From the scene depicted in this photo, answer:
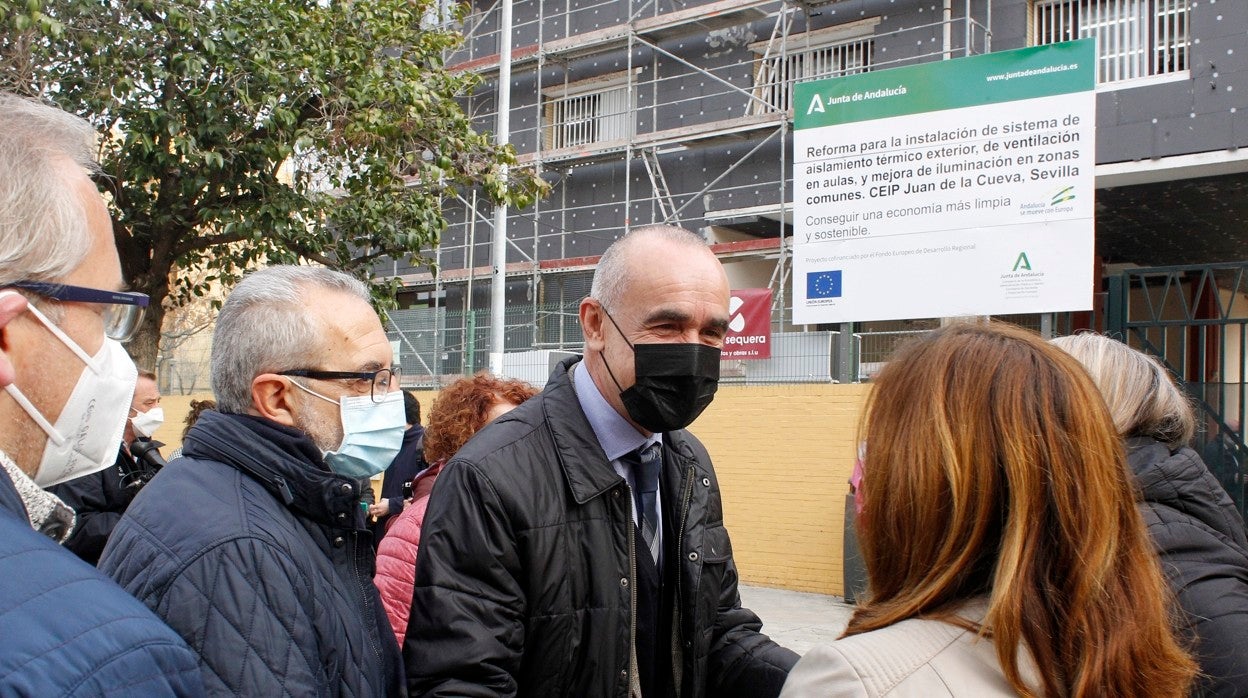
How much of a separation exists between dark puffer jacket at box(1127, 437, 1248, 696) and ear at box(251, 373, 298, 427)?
1912mm

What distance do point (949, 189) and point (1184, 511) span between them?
8.30m

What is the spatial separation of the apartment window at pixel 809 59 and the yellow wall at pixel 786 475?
22.1ft

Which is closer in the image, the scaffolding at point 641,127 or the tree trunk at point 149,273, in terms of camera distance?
the tree trunk at point 149,273

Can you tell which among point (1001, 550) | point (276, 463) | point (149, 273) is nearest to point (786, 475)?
point (149, 273)

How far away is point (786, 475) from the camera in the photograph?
1137 cm

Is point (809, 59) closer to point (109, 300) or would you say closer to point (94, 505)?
point (94, 505)

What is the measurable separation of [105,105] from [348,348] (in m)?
7.61

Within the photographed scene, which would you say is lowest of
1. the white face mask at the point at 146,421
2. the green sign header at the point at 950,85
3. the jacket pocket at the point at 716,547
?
the jacket pocket at the point at 716,547

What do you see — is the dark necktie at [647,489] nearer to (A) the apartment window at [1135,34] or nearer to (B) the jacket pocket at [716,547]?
(B) the jacket pocket at [716,547]

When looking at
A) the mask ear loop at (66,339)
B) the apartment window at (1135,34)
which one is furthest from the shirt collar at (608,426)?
the apartment window at (1135,34)

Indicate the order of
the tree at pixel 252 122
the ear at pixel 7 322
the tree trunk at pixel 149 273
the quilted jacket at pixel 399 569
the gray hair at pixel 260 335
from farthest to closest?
the tree trunk at pixel 149 273 → the tree at pixel 252 122 → the quilted jacket at pixel 399 569 → the gray hair at pixel 260 335 → the ear at pixel 7 322

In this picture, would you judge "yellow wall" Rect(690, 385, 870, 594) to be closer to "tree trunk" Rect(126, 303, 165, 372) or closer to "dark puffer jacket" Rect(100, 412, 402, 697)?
"tree trunk" Rect(126, 303, 165, 372)

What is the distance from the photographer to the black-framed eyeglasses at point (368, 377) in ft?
7.82

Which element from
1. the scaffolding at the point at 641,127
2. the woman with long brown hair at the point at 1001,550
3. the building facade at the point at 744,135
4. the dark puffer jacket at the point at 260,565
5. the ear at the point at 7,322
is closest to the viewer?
the ear at the point at 7,322
